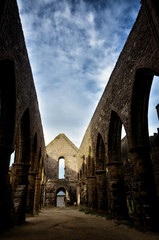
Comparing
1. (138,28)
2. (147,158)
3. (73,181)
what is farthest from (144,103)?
(73,181)

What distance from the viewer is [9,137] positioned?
510 cm

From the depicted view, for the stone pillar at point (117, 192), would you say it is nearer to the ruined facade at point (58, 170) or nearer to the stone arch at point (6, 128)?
the stone arch at point (6, 128)

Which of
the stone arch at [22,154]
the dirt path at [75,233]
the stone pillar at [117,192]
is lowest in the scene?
the dirt path at [75,233]

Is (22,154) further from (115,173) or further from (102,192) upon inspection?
(102,192)

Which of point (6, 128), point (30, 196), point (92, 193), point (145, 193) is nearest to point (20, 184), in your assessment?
point (30, 196)

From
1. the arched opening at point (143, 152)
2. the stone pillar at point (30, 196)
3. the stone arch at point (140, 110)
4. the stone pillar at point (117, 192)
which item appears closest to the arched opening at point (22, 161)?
the stone pillar at point (30, 196)

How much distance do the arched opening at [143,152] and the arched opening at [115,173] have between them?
205 centimetres

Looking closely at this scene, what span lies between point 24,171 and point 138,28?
699 cm

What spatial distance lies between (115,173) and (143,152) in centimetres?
244

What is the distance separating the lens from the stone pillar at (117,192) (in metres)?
6.84

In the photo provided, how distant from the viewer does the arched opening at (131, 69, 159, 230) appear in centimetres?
473

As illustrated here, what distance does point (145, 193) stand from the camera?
488 centimetres

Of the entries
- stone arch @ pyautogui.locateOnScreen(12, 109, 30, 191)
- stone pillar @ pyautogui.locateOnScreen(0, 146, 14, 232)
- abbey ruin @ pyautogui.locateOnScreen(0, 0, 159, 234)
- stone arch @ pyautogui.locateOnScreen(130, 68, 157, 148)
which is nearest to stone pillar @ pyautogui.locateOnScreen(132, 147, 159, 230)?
abbey ruin @ pyautogui.locateOnScreen(0, 0, 159, 234)

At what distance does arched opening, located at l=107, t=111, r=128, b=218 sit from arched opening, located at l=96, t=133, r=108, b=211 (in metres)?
2.05
